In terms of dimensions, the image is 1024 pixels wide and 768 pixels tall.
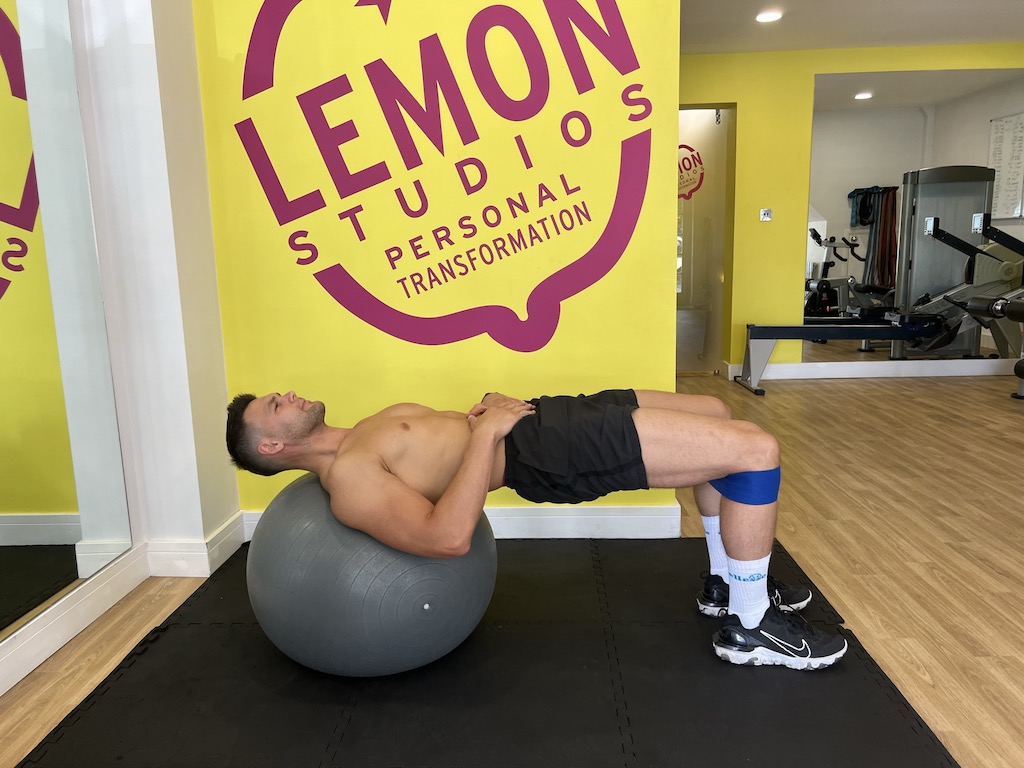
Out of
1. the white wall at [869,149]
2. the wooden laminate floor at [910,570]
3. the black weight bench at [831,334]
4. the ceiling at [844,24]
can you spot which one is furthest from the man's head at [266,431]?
the white wall at [869,149]

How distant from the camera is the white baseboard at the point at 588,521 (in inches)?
103

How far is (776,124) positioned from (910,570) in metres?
4.39

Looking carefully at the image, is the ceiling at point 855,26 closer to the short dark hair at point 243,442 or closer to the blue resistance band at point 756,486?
the blue resistance band at point 756,486

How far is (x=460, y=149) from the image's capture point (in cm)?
244

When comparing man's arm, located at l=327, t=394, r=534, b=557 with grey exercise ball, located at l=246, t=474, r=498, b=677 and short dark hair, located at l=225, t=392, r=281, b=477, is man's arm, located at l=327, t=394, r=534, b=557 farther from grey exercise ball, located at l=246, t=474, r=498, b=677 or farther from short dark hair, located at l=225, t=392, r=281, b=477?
short dark hair, located at l=225, t=392, r=281, b=477

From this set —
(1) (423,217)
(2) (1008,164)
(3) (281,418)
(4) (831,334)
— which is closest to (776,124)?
(4) (831,334)

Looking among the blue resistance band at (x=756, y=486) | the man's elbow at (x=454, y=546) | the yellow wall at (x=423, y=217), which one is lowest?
the man's elbow at (x=454, y=546)

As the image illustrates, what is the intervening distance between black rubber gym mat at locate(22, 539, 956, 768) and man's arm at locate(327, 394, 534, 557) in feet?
1.34

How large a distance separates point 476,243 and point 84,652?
1.75 metres

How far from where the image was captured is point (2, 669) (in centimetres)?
174

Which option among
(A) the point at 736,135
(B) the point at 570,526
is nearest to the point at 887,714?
(B) the point at 570,526

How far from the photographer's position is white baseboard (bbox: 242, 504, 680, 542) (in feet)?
8.60

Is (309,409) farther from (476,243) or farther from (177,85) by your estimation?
(177,85)

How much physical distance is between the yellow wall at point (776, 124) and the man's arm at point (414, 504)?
4.77 m
